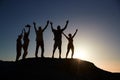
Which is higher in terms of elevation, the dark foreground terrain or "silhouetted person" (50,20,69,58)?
"silhouetted person" (50,20,69,58)

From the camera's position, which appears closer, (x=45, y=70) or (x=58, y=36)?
(x=45, y=70)

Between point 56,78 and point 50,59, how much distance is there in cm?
252

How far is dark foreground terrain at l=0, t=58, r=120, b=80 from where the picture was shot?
1842 centimetres

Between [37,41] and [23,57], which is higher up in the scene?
[37,41]

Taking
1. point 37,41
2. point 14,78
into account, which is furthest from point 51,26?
point 14,78

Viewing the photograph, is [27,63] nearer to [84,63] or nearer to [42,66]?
[42,66]

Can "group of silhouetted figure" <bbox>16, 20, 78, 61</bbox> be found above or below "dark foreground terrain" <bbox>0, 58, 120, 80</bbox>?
above

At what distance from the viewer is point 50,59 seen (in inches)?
816

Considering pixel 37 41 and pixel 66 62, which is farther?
pixel 66 62

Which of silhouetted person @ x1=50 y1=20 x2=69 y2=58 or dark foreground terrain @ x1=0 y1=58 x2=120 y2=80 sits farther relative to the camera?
silhouetted person @ x1=50 y1=20 x2=69 y2=58

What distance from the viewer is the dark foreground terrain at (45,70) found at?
18422 mm

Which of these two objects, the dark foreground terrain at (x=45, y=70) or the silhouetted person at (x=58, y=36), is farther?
the silhouetted person at (x=58, y=36)

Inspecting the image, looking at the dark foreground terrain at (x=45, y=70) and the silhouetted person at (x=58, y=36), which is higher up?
the silhouetted person at (x=58, y=36)

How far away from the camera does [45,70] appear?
63.3ft
